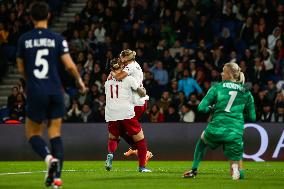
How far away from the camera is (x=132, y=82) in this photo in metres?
14.8

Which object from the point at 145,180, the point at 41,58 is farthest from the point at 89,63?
the point at 41,58

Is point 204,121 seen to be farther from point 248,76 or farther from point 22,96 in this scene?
point 22,96

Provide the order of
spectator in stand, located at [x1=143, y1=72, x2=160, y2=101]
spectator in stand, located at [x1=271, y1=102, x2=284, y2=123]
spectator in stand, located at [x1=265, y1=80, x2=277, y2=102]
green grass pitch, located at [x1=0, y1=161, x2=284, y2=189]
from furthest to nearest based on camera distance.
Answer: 1. spectator in stand, located at [x1=143, y1=72, x2=160, y2=101]
2. spectator in stand, located at [x1=265, y1=80, x2=277, y2=102]
3. spectator in stand, located at [x1=271, y1=102, x2=284, y2=123]
4. green grass pitch, located at [x1=0, y1=161, x2=284, y2=189]

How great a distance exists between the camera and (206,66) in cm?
2305

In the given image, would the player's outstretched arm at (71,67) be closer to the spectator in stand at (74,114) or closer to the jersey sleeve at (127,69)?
the jersey sleeve at (127,69)

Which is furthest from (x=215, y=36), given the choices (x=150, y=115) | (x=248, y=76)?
(x=150, y=115)

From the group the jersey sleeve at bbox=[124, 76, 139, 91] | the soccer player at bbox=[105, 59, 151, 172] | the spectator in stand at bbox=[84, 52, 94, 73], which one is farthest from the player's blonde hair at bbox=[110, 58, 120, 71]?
the spectator in stand at bbox=[84, 52, 94, 73]

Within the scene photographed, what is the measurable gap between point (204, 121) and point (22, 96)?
4886 mm

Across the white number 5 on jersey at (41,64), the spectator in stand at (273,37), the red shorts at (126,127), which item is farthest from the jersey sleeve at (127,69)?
the spectator in stand at (273,37)

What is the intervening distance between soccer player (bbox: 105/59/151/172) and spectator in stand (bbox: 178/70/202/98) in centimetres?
744

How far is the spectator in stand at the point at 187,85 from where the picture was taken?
73.6 ft

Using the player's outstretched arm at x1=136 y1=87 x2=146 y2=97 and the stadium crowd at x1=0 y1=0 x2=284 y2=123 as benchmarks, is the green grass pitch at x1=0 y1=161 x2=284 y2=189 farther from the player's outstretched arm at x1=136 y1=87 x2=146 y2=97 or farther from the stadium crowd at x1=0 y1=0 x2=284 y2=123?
the stadium crowd at x1=0 y1=0 x2=284 y2=123

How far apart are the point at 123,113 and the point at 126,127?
25cm

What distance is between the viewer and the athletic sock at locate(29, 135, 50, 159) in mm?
10618
